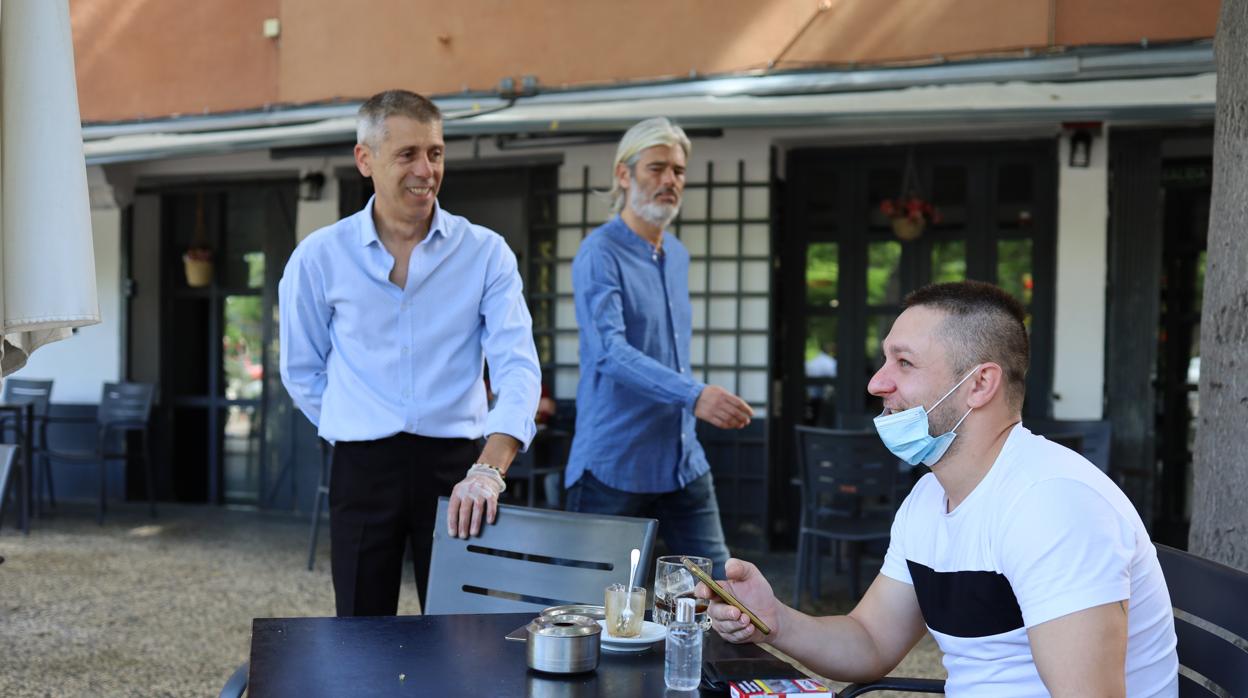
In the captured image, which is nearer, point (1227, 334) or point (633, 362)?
point (1227, 334)

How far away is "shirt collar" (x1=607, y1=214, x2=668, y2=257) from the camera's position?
12.0 feet

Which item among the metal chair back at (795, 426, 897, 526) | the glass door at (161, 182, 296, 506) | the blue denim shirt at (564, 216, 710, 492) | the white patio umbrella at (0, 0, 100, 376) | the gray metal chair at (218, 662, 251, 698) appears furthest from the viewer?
the glass door at (161, 182, 296, 506)

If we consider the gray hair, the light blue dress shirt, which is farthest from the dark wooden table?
the gray hair

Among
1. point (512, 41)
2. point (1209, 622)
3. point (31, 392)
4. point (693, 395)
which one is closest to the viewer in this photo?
point (1209, 622)

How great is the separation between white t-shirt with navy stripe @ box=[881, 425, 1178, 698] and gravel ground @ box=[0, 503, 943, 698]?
2820mm

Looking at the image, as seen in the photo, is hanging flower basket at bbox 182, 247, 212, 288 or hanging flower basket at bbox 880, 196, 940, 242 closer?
hanging flower basket at bbox 880, 196, 940, 242

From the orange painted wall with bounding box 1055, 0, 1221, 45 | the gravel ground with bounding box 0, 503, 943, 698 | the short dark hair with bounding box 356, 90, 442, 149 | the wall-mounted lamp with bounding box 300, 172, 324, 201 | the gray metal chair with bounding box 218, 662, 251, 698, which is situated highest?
the orange painted wall with bounding box 1055, 0, 1221, 45

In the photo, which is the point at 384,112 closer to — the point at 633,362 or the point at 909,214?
the point at 633,362

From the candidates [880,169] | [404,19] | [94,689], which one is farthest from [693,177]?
[94,689]

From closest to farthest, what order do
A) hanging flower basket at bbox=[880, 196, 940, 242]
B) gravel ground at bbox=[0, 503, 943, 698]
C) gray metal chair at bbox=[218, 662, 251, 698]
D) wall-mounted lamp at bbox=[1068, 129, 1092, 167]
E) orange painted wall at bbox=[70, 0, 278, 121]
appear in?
gray metal chair at bbox=[218, 662, 251, 698], gravel ground at bbox=[0, 503, 943, 698], wall-mounted lamp at bbox=[1068, 129, 1092, 167], hanging flower basket at bbox=[880, 196, 940, 242], orange painted wall at bbox=[70, 0, 278, 121]

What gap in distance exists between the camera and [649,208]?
143 inches

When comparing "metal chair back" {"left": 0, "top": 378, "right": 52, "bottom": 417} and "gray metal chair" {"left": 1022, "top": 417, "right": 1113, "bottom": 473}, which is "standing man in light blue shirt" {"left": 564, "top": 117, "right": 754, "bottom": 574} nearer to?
"gray metal chair" {"left": 1022, "top": 417, "right": 1113, "bottom": 473}

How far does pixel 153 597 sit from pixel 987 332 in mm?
5553

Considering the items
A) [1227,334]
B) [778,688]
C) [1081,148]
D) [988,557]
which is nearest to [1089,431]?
[1081,148]
